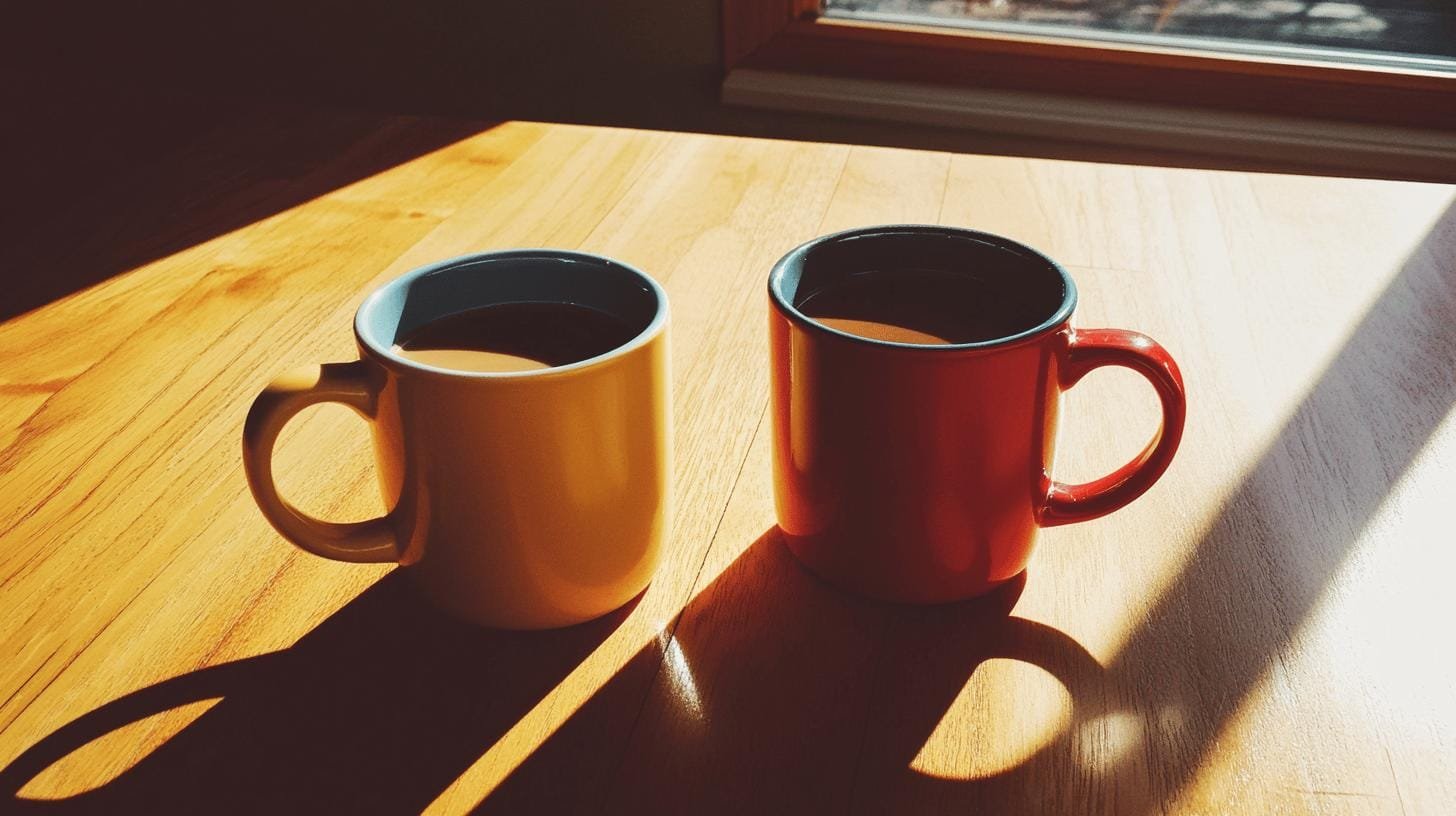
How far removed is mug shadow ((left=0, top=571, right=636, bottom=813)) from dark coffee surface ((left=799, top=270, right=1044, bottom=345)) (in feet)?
0.48

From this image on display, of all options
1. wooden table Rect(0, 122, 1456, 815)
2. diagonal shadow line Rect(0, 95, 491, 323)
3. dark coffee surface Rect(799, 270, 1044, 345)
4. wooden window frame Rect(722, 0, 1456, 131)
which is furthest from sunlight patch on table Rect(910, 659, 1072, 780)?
wooden window frame Rect(722, 0, 1456, 131)

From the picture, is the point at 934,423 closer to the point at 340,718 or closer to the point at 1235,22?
the point at 340,718

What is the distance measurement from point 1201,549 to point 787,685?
0.20 m

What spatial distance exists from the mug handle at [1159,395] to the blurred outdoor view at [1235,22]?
1.47 m

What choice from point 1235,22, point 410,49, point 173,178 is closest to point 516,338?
point 173,178

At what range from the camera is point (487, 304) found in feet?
1.47

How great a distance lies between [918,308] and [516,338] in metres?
0.15

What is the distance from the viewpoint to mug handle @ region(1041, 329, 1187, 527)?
403 millimetres

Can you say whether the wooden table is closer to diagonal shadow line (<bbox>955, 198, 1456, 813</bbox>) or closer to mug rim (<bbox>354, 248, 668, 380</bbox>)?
diagonal shadow line (<bbox>955, 198, 1456, 813</bbox>)

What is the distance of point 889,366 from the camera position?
15.0 inches

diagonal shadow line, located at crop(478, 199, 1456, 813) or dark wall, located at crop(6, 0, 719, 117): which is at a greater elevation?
diagonal shadow line, located at crop(478, 199, 1456, 813)

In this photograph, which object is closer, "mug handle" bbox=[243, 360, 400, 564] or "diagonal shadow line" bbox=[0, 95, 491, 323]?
"mug handle" bbox=[243, 360, 400, 564]

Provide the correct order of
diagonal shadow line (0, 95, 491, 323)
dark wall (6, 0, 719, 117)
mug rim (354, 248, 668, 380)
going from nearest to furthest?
mug rim (354, 248, 668, 380), diagonal shadow line (0, 95, 491, 323), dark wall (6, 0, 719, 117)

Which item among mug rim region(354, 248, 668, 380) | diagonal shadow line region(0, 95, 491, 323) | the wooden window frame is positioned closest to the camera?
mug rim region(354, 248, 668, 380)
